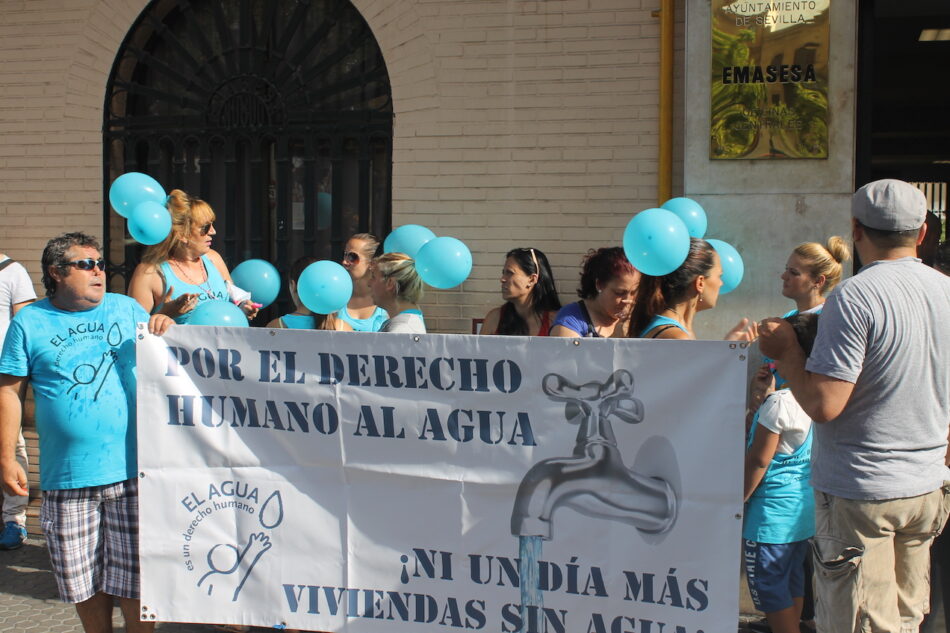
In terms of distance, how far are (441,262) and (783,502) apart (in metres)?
1.83

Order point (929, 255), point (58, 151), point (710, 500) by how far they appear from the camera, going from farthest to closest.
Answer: point (58, 151) → point (929, 255) → point (710, 500)

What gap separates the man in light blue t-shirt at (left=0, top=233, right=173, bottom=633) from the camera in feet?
11.8

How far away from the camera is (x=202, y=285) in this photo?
14.8ft

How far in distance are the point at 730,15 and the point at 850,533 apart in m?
3.44

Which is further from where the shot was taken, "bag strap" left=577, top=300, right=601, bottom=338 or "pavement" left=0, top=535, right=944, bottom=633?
"pavement" left=0, top=535, right=944, bottom=633

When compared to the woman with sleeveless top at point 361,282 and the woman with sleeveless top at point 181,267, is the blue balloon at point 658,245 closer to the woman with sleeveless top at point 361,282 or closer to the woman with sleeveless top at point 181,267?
the woman with sleeveless top at point 361,282

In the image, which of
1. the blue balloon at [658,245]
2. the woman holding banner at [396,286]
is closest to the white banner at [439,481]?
the blue balloon at [658,245]

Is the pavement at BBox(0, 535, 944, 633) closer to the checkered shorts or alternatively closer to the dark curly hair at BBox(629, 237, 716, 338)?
the checkered shorts

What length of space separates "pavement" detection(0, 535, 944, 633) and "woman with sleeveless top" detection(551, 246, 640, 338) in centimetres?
168

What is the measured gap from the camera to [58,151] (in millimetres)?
6598

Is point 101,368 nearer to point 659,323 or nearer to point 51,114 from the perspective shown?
point 659,323

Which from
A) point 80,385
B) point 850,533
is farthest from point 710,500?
point 80,385

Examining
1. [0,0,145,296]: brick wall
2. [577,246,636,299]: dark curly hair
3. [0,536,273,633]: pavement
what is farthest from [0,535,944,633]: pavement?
[0,0,145,296]: brick wall

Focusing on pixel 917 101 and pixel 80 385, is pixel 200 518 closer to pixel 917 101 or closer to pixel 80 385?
pixel 80 385
